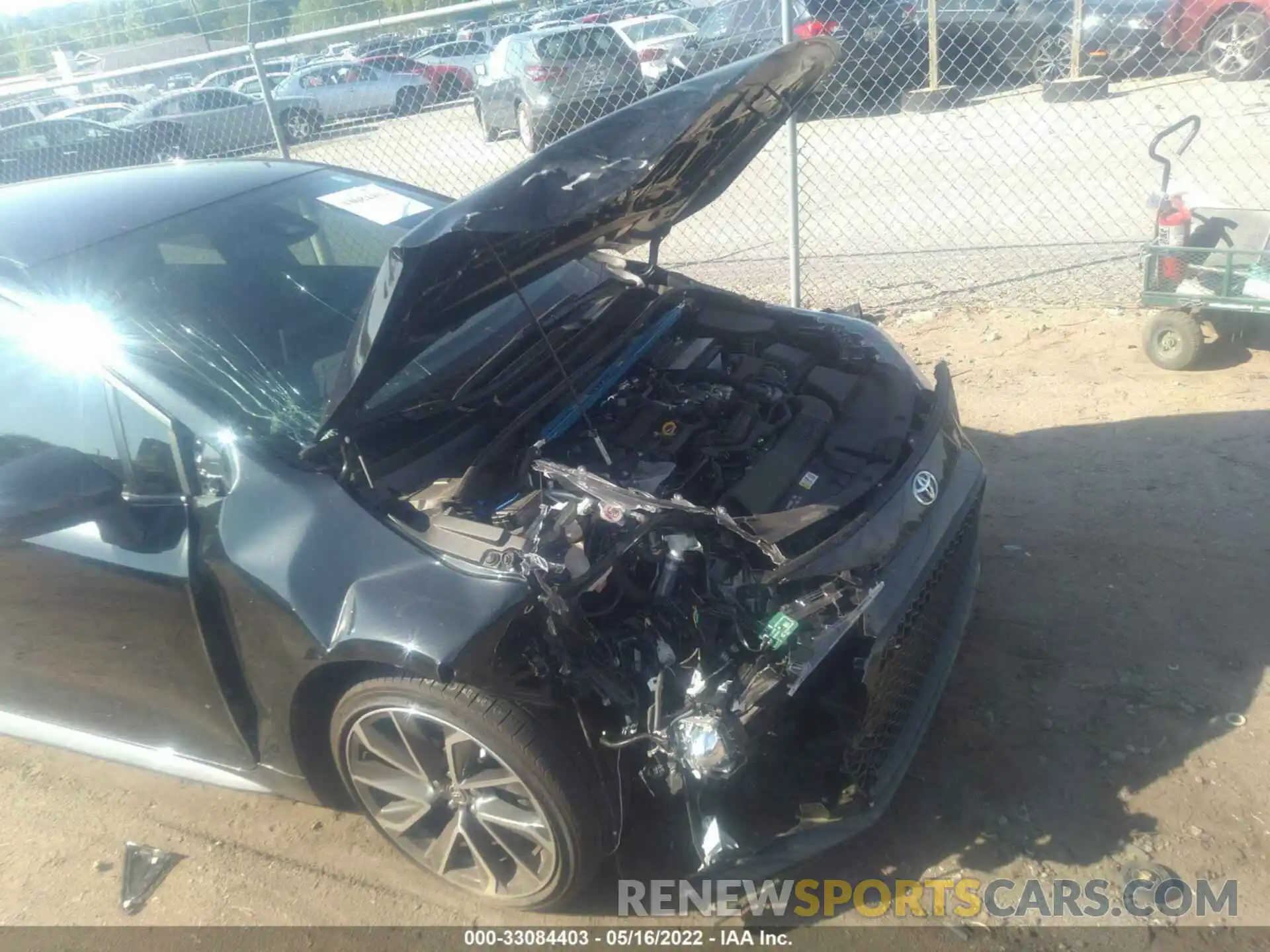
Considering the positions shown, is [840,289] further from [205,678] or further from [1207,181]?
[205,678]

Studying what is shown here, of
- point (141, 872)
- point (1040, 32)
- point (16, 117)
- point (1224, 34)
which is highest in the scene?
point (1040, 32)

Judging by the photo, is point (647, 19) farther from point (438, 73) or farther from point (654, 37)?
point (438, 73)

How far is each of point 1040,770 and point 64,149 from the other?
1337cm

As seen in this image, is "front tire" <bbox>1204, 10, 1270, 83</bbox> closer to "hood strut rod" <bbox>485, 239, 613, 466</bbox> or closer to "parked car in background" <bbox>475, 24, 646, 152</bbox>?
"parked car in background" <bbox>475, 24, 646, 152</bbox>

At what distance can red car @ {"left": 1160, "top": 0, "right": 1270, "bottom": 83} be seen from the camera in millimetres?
9781

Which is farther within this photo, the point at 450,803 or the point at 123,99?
the point at 123,99

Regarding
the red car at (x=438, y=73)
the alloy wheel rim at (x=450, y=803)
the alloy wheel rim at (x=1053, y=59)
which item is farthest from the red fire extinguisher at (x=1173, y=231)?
the red car at (x=438, y=73)

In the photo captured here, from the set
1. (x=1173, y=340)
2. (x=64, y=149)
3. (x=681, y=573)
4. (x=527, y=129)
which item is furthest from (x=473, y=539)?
(x=64, y=149)

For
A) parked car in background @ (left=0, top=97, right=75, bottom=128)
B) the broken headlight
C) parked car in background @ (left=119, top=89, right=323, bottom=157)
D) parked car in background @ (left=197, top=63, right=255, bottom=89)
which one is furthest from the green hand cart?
parked car in background @ (left=197, top=63, right=255, bottom=89)

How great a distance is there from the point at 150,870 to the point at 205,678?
2.59 feet

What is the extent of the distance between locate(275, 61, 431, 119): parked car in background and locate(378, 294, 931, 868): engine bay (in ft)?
22.8

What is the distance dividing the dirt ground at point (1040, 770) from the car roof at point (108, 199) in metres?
1.78

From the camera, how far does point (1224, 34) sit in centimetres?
1008

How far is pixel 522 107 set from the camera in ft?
34.1
